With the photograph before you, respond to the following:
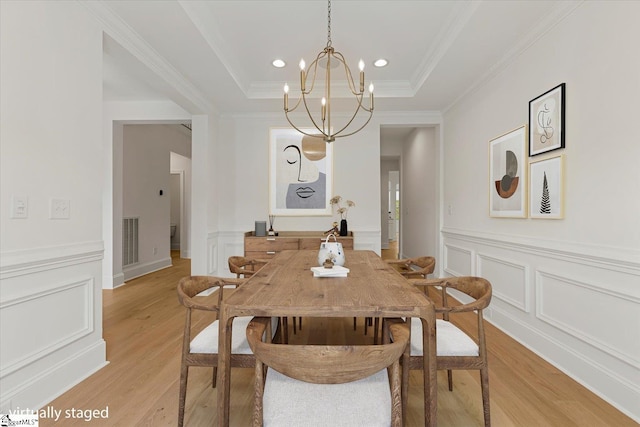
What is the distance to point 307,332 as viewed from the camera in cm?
272

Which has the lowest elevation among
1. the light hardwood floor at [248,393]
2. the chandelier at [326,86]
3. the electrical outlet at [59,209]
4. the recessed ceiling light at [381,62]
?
the light hardwood floor at [248,393]

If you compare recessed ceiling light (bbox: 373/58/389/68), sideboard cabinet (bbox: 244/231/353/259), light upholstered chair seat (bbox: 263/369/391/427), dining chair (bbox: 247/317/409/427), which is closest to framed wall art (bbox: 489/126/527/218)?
recessed ceiling light (bbox: 373/58/389/68)

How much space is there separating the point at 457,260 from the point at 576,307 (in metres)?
1.83

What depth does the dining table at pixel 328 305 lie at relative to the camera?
3.92 ft

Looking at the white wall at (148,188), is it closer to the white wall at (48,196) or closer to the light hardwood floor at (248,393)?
the light hardwood floor at (248,393)

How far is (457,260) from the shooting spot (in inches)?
152

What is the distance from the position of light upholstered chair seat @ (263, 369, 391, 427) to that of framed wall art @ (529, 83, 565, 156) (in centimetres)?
219

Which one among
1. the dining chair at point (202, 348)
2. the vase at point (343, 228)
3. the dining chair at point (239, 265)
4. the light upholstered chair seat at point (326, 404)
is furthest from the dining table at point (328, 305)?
the vase at point (343, 228)

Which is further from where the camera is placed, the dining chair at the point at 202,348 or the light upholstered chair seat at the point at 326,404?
the dining chair at the point at 202,348

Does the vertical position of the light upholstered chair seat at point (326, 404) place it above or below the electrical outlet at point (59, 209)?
below

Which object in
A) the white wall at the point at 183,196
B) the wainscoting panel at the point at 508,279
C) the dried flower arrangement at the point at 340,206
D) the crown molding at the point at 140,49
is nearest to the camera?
the crown molding at the point at 140,49

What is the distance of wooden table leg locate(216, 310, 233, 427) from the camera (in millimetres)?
1208

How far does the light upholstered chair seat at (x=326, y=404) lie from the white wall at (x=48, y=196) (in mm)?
1485

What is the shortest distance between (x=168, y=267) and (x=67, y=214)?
14.4 ft
